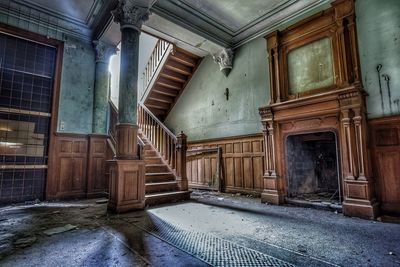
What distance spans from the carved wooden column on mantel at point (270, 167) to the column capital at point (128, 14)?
3.18 meters

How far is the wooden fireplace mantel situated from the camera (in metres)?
3.47

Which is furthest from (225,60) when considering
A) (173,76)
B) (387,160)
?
(387,160)

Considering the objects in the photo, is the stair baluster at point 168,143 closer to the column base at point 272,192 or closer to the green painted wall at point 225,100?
the green painted wall at point 225,100

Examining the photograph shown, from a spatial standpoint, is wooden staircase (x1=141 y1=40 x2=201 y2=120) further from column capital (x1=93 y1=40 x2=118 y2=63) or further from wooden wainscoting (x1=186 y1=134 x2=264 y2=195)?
wooden wainscoting (x1=186 y1=134 x2=264 y2=195)

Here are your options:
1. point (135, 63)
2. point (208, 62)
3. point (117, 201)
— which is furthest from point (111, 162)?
point (208, 62)

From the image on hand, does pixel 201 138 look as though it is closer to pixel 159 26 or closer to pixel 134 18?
pixel 159 26

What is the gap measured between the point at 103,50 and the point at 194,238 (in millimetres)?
5265

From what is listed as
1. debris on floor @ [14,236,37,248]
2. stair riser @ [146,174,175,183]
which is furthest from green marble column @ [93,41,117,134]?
debris on floor @ [14,236,37,248]

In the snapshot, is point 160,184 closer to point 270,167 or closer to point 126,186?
point 126,186

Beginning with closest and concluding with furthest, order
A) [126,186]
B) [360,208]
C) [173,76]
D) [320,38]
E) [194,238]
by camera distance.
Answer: [194,238], [360,208], [126,186], [320,38], [173,76]

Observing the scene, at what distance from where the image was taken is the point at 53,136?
4.93m

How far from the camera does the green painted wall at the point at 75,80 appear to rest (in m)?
5.07

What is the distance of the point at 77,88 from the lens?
532 cm

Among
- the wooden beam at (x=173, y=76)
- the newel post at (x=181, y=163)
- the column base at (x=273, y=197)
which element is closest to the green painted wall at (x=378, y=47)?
the column base at (x=273, y=197)
